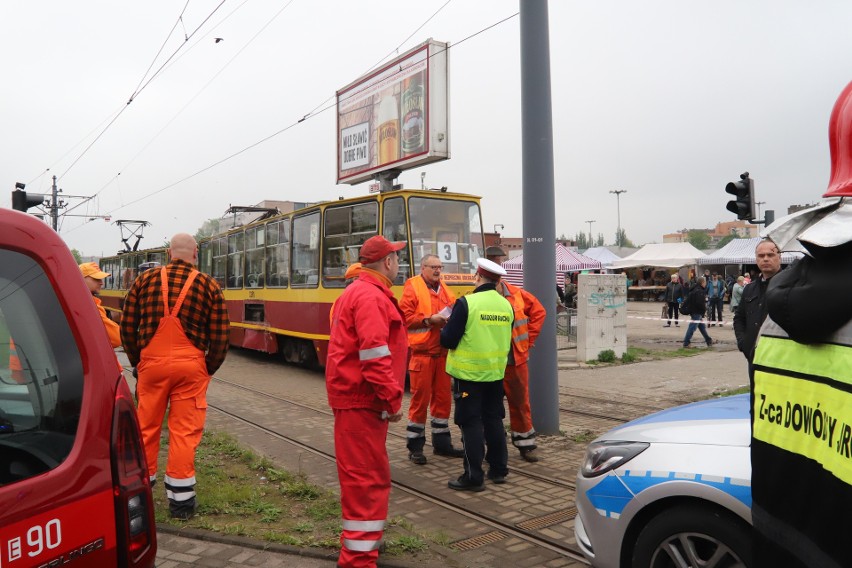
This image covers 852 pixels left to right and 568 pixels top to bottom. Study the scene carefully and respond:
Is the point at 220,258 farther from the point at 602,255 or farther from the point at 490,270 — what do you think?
the point at 602,255

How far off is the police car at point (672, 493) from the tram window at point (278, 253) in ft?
32.9

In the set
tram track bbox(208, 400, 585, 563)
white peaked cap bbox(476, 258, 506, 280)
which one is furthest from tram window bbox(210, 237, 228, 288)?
white peaked cap bbox(476, 258, 506, 280)

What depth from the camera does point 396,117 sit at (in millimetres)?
16812

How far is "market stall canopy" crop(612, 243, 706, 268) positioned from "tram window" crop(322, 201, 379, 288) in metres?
25.5

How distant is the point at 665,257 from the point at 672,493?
33277 mm

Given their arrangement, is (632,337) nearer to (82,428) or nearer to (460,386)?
(460,386)

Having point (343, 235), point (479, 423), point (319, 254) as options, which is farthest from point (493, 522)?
point (319, 254)

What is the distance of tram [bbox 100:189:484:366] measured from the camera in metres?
10.5

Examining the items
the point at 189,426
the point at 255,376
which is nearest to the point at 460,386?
the point at 189,426

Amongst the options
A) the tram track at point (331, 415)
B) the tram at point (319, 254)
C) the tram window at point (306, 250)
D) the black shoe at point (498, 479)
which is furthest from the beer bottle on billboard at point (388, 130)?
the black shoe at point (498, 479)

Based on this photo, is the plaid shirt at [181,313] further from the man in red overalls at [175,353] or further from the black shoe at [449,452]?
the black shoe at [449,452]

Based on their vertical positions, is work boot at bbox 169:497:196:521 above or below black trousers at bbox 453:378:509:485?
below

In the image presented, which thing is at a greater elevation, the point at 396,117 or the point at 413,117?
the point at 396,117

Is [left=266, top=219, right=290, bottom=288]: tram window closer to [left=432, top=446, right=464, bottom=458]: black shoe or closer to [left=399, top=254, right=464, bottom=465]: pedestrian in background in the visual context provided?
[left=399, top=254, right=464, bottom=465]: pedestrian in background
